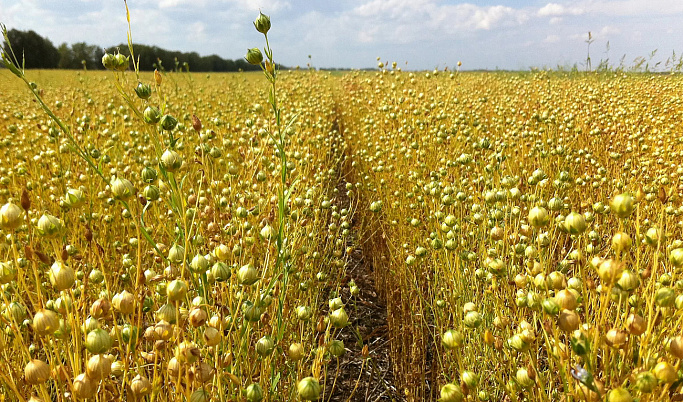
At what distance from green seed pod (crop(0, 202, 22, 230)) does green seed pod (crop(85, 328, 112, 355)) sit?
Result: 0.26 meters

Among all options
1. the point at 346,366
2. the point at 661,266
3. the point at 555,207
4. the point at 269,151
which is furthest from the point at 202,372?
the point at 269,151

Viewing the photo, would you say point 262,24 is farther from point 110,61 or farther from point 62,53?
point 62,53

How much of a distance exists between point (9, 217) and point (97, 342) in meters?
0.30

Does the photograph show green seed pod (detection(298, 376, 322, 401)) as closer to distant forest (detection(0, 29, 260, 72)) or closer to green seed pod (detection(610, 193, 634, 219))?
green seed pod (detection(610, 193, 634, 219))

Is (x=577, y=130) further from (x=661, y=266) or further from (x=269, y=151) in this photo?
(x=269, y=151)

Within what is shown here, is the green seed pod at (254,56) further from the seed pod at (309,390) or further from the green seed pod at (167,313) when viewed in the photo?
the seed pod at (309,390)

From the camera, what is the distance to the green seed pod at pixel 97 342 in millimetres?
713

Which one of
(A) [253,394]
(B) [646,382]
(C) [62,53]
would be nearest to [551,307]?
(B) [646,382]

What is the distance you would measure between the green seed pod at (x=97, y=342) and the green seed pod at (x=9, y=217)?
26 cm

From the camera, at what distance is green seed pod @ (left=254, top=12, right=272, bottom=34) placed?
0.97m

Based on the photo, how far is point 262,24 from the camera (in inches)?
38.1


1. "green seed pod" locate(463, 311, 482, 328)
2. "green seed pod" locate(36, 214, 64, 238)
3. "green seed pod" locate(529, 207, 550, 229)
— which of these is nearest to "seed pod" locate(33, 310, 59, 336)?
"green seed pod" locate(36, 214, 64, 238)

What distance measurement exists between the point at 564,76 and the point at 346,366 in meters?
9.04

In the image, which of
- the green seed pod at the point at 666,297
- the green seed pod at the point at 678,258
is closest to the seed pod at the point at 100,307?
the green seed pod at the point at 666,297
